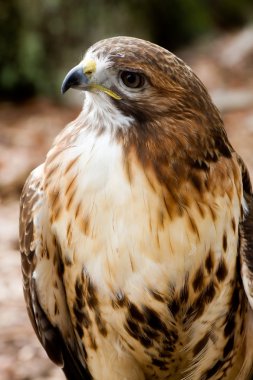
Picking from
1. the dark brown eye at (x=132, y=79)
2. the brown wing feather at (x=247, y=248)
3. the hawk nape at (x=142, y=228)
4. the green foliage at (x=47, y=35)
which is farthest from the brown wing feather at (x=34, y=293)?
the green foliage at (x=47, y=35)

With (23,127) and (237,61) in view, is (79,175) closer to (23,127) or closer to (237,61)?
(23,127)

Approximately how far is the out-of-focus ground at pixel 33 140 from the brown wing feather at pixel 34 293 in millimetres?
716

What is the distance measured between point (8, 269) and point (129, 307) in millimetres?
2523

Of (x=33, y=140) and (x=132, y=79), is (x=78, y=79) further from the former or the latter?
(x=33, y=140)

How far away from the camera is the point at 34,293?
12.5 feet

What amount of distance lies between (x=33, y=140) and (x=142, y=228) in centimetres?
480

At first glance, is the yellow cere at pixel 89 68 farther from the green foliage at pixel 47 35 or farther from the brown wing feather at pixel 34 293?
the green foliage at pixel 47 35

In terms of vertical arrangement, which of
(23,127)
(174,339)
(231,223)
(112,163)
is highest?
(23,127)

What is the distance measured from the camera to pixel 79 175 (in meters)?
3.37

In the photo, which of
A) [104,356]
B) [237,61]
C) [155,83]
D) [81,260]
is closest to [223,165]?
[155,83]

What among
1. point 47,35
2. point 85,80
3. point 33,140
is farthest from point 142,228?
point 47,35

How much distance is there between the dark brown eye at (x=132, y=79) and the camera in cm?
318

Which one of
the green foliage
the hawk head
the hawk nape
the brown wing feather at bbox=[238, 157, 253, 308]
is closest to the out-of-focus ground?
the green foliage

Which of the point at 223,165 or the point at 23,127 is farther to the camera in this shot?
the point at 23,127
